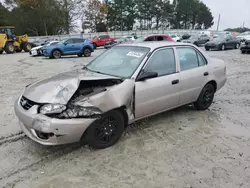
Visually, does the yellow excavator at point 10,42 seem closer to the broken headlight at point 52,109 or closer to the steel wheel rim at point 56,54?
the steel wheel rim at point 56,54

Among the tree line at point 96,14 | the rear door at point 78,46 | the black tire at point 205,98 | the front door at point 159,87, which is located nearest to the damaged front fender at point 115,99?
the front door at point 159,87

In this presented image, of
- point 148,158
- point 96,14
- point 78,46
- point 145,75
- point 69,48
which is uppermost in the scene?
point 96,14

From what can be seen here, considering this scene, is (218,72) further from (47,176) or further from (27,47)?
(27,47)

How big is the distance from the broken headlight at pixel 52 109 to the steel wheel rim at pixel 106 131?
1.95ft

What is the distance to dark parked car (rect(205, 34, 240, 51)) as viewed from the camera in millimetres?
21391

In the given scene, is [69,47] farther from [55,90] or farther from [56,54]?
[55,90]

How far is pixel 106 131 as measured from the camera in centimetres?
340

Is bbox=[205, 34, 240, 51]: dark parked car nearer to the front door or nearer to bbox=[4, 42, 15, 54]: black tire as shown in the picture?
the front door

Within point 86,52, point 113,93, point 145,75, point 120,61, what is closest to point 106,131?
point 113,93

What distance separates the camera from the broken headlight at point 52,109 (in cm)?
298

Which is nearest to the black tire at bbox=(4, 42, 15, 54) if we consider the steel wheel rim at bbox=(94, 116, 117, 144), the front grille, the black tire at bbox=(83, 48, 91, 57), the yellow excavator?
the yellow excavator

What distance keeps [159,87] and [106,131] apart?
3.91ft

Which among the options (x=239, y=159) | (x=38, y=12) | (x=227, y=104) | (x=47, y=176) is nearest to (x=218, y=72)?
(x=227, y=104)

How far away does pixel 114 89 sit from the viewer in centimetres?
333
